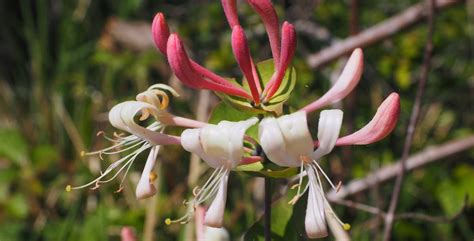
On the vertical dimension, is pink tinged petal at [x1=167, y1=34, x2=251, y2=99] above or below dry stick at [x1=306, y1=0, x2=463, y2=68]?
above

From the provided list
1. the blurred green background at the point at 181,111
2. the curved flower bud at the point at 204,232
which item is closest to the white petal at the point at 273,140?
the curved flower bud at the point at 204,232

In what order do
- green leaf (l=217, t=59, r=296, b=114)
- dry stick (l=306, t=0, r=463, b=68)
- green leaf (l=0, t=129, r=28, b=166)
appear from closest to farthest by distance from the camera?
1. green leaf (l=217, t=59, r=296, b=114)
2. dry stick (l=306, t=0, r=463, b=68)
3. green leaf (l=0, t=129, r=28, b=166)

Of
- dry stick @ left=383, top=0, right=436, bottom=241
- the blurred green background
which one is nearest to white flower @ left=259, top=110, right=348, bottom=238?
dry stick @ left=383, top=0, right=436, bottom=241

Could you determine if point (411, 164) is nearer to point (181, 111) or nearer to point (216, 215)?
point (181, 111)

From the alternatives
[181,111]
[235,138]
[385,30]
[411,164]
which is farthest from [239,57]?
[181,111]

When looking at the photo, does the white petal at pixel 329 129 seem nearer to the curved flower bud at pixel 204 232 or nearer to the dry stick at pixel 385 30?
the curved flower bud at pixel 204 232

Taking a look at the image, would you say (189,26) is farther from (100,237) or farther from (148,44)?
(100,237)

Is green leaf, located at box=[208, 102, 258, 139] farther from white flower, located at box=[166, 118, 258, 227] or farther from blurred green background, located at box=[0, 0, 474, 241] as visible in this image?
blurred green background, located at box=[0, 0, 474, 241]
